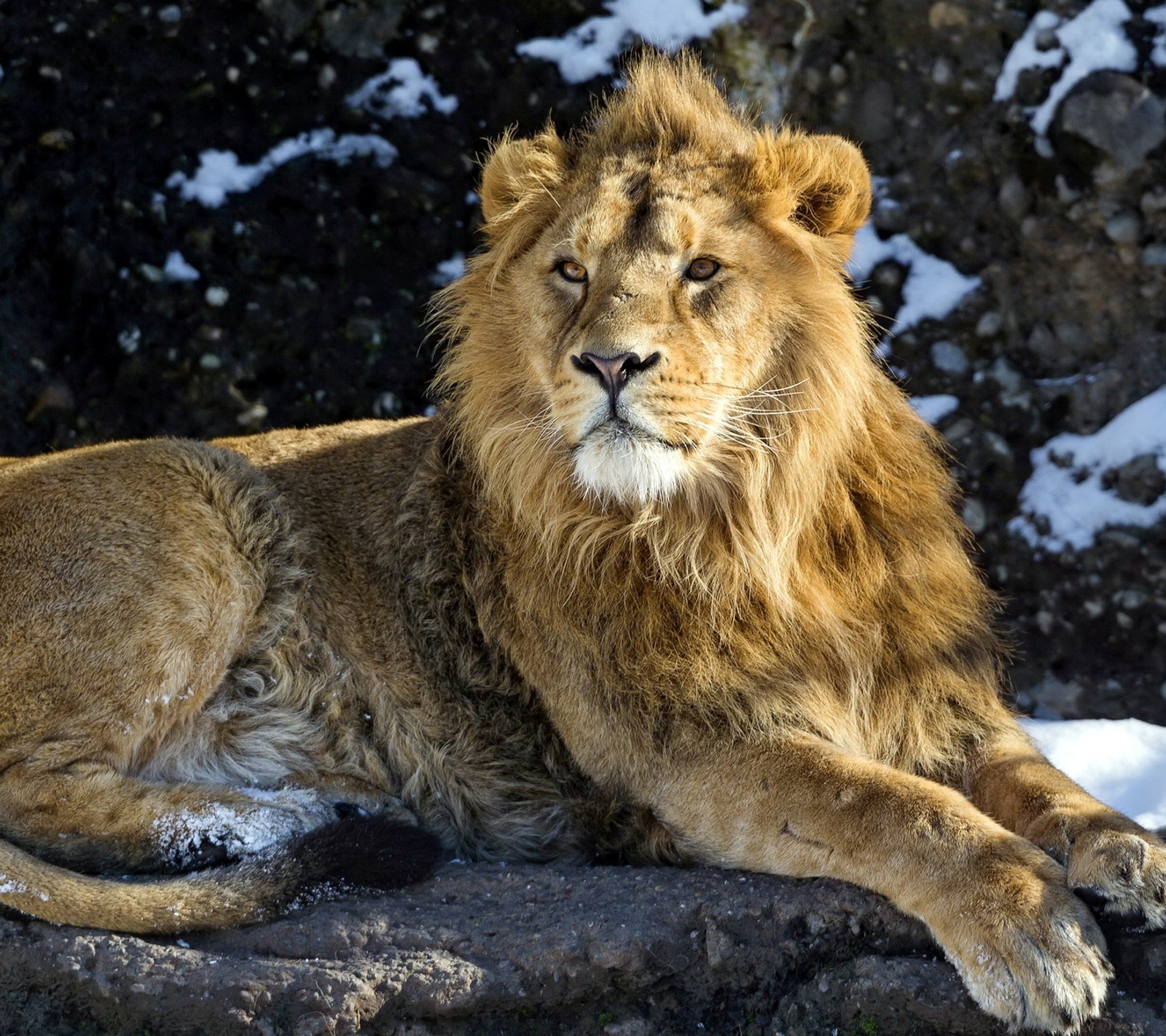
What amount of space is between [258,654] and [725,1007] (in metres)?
1.97

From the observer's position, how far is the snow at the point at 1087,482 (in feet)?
20.8

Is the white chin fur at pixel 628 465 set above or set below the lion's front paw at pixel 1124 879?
above

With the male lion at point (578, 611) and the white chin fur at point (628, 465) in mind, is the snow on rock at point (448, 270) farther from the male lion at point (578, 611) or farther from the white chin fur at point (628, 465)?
the white chin fur at point (628, 465)

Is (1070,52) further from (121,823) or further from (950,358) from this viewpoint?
(121,823)

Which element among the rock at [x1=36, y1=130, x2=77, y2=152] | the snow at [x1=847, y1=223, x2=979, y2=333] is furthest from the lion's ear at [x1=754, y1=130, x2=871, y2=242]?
the rock at [x1=36, y1=130, x2=77, y2=152]

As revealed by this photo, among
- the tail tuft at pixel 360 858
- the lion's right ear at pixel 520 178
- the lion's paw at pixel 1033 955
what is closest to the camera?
the lion's paw at pixel 1033 955

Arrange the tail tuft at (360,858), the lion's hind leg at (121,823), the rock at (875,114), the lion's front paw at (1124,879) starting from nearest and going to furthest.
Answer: the lion's front paw at (1124,879) → the tail tuft at (360,858) → the lion's hind leg at (121,823) → the rock at (875,114)

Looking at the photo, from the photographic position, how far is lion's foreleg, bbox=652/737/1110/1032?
10.5ft

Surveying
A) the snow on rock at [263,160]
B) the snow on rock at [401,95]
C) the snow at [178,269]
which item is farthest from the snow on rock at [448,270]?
the snow at [178,269]

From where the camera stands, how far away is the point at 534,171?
4566 mm

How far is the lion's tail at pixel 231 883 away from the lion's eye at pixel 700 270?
5.99ft

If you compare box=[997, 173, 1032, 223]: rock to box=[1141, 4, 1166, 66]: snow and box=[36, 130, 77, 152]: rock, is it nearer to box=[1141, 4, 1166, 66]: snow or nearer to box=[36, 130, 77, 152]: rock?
box=[1141, 4, 1166, 66]: snow

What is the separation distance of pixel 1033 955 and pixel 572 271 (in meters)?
2.30

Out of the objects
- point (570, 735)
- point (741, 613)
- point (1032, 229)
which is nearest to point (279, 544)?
point (570, 735)
